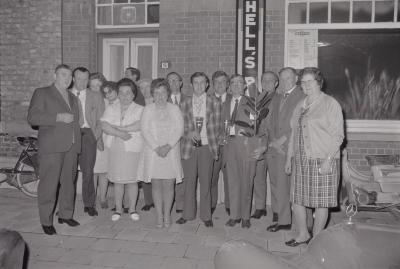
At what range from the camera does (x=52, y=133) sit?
5988 mm

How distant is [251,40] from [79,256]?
468 centimetres

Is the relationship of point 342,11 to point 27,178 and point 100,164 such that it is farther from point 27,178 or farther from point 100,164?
point 27,178

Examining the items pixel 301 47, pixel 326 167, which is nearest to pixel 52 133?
pixel 326 167

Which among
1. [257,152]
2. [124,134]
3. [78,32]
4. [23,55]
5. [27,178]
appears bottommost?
[27,178]

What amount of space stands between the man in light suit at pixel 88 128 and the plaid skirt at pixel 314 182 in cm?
317

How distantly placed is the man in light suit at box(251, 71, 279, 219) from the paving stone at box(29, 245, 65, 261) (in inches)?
117

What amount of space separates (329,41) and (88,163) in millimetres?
4686

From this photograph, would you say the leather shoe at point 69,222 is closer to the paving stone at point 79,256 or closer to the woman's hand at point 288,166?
the paving stone at point 79,256

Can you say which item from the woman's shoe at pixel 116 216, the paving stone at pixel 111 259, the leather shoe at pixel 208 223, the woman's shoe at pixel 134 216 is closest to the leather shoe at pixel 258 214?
the leather shoe at pixel 208 223

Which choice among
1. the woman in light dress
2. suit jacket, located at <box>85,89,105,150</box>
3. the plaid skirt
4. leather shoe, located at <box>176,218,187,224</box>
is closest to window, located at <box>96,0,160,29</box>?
the woman in light dress

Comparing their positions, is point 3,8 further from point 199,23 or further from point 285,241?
point 285,241

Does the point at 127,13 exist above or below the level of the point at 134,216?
above

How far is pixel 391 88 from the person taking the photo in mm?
7961

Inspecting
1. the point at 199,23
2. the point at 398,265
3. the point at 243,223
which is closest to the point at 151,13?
the point at 199,23
